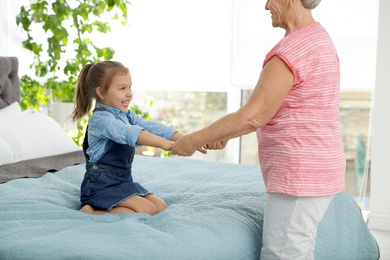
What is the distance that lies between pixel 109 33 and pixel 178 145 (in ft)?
10.7

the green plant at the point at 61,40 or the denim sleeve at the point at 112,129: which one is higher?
the green plant at the point at 61,40

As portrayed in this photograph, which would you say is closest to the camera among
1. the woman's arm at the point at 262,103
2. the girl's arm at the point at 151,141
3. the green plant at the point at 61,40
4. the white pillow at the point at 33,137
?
the woman's arm at the point at 262,103

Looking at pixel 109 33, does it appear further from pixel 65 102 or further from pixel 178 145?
pixel 178 145

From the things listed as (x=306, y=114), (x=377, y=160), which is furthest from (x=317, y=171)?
(x=377, y=160)

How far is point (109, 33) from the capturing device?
523 centimetres

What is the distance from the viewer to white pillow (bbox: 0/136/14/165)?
131 inches

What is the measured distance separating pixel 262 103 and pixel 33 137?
2.09 m

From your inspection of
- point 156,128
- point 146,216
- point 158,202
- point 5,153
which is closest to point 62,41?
point 5,153

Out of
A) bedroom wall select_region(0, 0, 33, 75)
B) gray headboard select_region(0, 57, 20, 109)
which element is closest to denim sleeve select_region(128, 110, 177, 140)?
gray headboard select_region(0, 57, 20, 109)

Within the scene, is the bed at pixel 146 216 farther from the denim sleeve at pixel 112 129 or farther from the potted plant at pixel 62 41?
the potted plant at pixel 62 41

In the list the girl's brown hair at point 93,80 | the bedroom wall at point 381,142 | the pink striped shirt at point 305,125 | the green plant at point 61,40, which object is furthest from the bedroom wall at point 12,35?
the pink striped shirt at point 305,125

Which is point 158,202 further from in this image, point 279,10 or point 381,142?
point 381,142

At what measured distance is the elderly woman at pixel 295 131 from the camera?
6.22 ft

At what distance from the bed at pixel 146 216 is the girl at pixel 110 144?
12 centimetres
